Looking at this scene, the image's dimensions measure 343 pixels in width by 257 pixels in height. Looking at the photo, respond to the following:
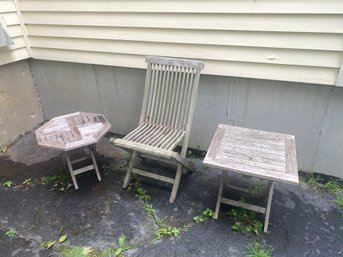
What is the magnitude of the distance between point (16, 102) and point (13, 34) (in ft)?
3.10

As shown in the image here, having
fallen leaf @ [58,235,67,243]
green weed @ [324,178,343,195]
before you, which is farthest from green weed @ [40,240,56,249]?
green weed @ [324,178,343,195]

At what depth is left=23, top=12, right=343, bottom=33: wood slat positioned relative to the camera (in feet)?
8.25

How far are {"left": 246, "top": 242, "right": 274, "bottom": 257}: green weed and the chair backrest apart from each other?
1267 millimetres

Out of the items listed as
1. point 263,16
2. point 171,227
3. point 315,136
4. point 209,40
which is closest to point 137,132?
point 171,227

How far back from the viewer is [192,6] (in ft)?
9.38

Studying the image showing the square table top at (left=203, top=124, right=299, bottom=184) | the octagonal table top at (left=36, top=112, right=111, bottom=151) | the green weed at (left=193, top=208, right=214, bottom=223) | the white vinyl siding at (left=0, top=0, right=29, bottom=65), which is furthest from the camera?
the white vinyl siding at (left=0, top=0, right=29, bottom=65)

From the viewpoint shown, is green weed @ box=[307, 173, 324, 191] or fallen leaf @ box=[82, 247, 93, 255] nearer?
fallen leaf @ box=[82, 247, 93, 255]

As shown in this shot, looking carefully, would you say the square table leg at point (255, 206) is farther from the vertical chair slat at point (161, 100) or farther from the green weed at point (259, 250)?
the vertical chair slat at point (161, 100)

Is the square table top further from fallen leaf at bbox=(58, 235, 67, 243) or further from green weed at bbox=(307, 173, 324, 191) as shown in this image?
fallen leaf at bbox=(58, 235, 67, 243)

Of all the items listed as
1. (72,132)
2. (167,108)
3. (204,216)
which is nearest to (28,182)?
(72,132)

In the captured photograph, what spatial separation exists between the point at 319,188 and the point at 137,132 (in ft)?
6.83

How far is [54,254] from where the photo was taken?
2.40 metres

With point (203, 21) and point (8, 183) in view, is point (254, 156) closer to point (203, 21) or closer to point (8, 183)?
point (203, 21)

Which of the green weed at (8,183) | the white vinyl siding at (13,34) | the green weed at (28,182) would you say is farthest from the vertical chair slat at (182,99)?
the white vinyl siding at (13,34)
